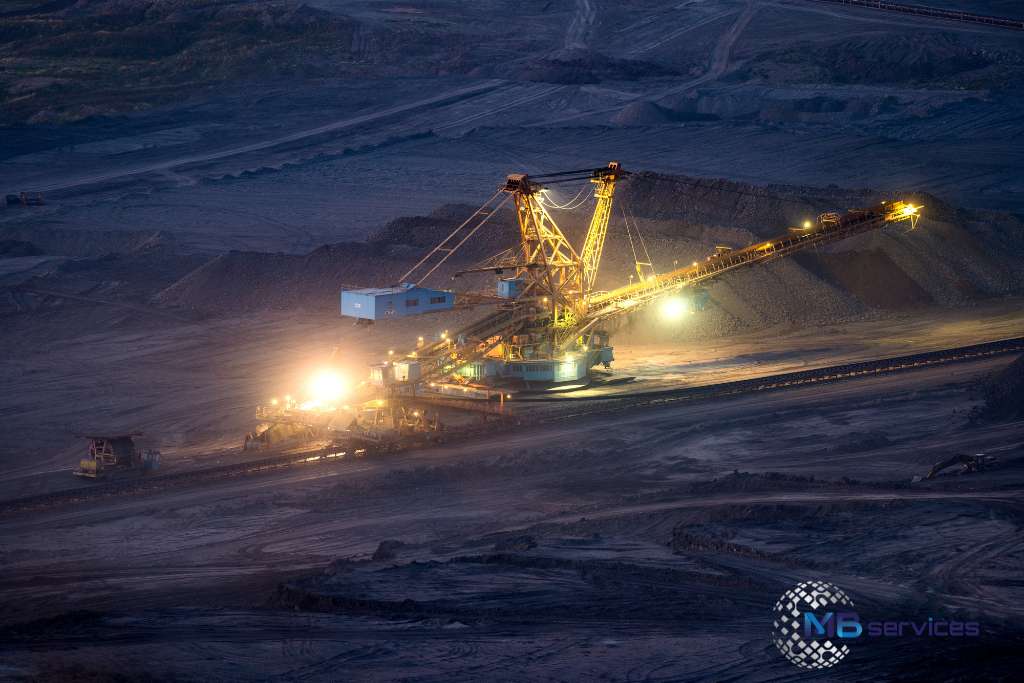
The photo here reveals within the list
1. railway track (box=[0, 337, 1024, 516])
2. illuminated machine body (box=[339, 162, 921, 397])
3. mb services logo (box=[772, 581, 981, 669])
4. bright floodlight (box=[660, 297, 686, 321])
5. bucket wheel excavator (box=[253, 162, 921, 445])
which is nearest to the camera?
→ mb services logo (box=[772, 581, 981, 669])

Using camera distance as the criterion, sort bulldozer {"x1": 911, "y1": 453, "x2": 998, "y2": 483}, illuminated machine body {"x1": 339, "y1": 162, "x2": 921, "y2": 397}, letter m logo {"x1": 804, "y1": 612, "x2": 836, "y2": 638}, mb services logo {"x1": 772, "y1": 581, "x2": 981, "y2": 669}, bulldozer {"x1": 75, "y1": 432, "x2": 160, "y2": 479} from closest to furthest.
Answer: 1. mb services logo {"x1": 772, "y1": 581, "x2": 981, "y2": 669}
2. letter m logo {"x1": 804, "y1": 612, "x2": 836, "y2": 638}
3. bulldozer {"x1": 911, "y1": 453, "x2": 998, "y2": 483}
4. bulldozer {"x1": 75, "y1": 432, "x2": 160, "y2": 479}
5. illuminated machine body {"x1": 339, "y1": 162, "x2": 921, "y2": 397}

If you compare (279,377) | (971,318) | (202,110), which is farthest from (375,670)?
(202,110)

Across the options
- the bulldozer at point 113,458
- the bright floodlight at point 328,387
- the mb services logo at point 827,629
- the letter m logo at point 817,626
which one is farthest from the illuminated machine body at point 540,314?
the letter m logo at point 817,626

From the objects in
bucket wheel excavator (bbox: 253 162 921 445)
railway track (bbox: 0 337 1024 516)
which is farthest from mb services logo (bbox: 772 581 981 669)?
bucket wheel excavator (bbox: 253 162 921 445)

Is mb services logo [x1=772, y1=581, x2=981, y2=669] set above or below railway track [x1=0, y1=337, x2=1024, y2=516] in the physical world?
below

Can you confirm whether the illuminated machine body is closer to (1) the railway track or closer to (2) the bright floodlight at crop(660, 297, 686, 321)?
(2) the bright floodlight at crop(660, 297, 686, 321)

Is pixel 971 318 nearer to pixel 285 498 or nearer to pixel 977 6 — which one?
pixel 285 498

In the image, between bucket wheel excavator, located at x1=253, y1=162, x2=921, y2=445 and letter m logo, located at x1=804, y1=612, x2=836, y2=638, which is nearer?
letter m logo, located at x1=804, y1=612, x2=836, y2=638
